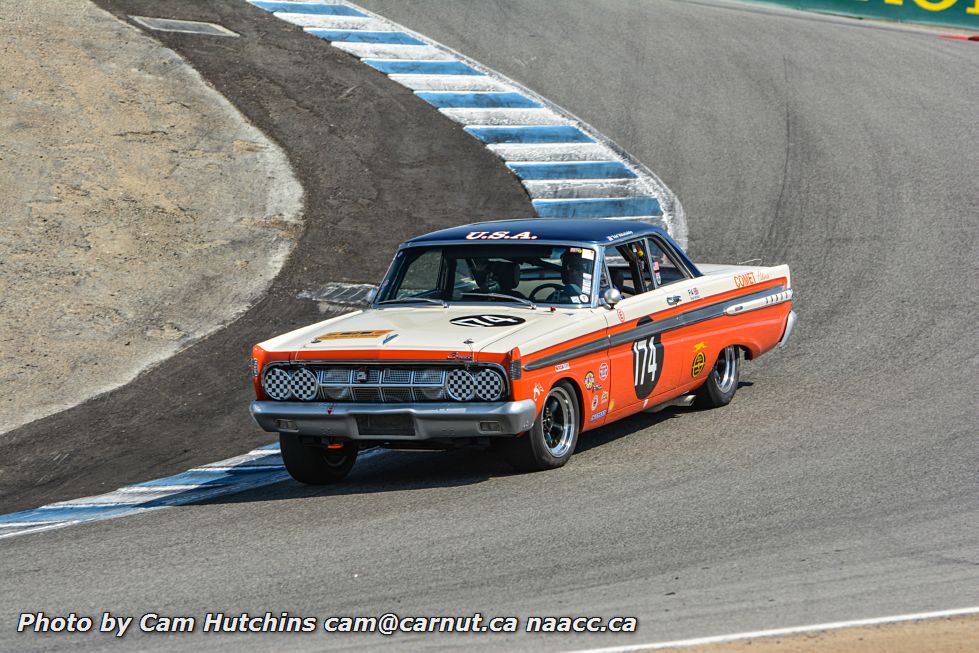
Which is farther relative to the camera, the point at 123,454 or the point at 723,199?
the point at 723,199

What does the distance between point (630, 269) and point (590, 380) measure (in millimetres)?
1267

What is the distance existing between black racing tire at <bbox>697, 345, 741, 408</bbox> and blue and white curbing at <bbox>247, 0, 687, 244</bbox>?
15.1 feet

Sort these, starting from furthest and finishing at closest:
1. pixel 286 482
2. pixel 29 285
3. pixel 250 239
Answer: pixel 250 239 < pixel 29 285 < pixel 286 482

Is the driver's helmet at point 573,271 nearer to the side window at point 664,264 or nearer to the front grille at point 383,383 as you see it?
the side window at point 664,264

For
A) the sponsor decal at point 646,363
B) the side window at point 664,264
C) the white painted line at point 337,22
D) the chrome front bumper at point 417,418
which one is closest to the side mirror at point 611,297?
the sponsor decal at point 646,363

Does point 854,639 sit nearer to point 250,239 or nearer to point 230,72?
point 250,239

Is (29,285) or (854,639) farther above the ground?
(854,639)

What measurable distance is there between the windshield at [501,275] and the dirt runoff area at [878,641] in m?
3.63

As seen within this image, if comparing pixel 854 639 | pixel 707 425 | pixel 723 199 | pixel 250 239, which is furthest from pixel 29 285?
pixel 854 639

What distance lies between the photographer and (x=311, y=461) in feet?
24.9

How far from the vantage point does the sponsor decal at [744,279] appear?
9242 millimetres

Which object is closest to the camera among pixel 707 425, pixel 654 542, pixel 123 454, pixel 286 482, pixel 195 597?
pixel 195 597

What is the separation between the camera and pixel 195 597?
546 centimetres

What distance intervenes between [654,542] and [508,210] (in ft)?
29.2
